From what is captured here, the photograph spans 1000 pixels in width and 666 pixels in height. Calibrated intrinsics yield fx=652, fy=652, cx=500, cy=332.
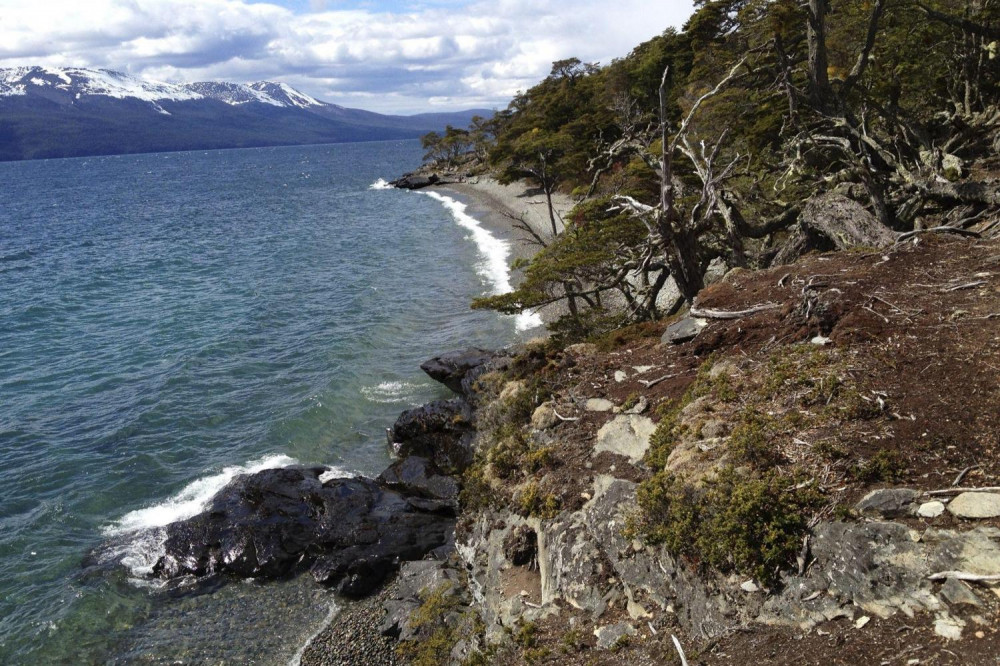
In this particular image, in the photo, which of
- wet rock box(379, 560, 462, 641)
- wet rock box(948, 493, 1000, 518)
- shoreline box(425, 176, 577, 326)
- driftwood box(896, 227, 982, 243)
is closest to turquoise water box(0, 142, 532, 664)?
wet rock box(379, 560, 462, 641)

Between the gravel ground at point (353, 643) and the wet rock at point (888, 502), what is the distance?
310 inches

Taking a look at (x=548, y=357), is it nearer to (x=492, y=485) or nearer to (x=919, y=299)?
(x=492, y=485)

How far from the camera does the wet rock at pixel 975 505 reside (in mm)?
5637

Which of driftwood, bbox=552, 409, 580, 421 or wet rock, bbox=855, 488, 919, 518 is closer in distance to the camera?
wet rock, bbox=855, 488, 919, 518

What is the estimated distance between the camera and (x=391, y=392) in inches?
897

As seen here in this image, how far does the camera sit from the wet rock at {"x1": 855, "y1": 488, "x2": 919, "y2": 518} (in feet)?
20.0

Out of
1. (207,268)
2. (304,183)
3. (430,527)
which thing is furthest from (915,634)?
(304,183)

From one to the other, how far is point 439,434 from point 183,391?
10.8 m

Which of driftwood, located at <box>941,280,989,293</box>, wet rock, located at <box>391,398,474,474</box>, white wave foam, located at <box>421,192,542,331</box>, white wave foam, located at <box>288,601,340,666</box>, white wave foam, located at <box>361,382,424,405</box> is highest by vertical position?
driftwood, located at <box>941,280,989,293</box>

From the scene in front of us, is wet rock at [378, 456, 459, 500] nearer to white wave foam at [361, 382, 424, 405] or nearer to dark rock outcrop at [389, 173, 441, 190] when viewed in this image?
white wave foam at [361, 382, 424, 405]

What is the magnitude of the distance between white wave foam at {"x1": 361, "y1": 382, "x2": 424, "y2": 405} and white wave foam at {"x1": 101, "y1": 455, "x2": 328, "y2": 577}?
14.0 ft

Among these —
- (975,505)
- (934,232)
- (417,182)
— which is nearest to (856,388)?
(975,505)

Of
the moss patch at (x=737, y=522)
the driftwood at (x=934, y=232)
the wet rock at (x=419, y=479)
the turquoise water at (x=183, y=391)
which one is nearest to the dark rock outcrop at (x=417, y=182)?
the turquoise water at (x=183, y=391)

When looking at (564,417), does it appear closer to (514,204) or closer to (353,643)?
(353,643)
